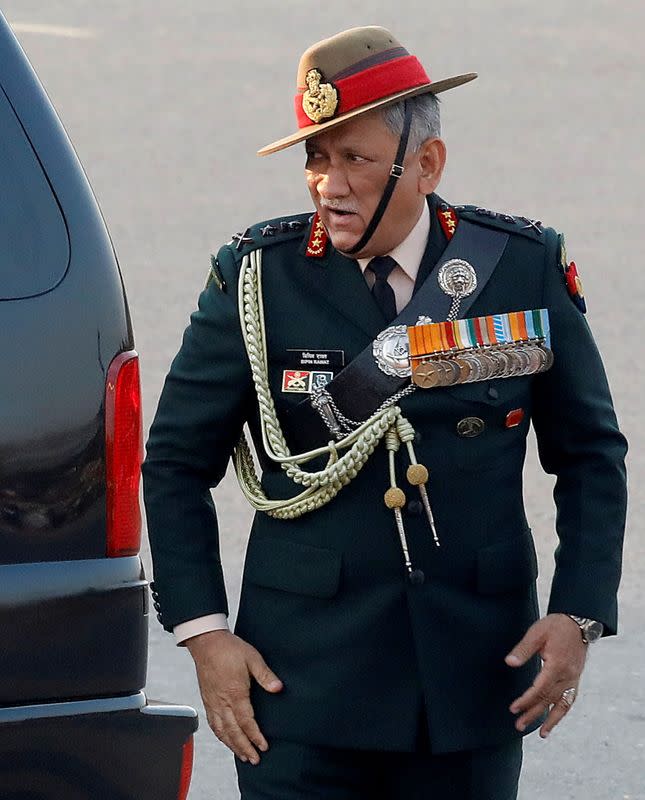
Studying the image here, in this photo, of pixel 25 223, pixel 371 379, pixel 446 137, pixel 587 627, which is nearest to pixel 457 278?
pixel 371 379

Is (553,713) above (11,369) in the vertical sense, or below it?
below

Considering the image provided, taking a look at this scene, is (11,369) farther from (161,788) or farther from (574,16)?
(574,16)

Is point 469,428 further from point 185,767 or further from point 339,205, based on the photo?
point 185,767

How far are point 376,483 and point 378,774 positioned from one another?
1.58 feet

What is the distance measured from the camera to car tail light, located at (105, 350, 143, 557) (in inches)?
115

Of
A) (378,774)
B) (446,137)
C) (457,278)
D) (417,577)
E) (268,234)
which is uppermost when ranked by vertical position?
(446,137)

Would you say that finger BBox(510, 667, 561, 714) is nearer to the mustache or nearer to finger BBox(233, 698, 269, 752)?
finger BBox(233, 698, 269, 752)

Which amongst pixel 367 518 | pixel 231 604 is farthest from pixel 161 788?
pixel 231 604

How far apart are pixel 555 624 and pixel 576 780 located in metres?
1.81

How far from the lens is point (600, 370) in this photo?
296 cm

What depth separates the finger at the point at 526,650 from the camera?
112 inches

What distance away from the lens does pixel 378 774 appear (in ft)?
9.69

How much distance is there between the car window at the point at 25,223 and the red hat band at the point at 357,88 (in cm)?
43

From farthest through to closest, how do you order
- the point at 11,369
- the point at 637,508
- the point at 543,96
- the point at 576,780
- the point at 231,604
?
the point at 543,96 < the point at 637,508 < the point at 231,604 < the point at 576,780 < the point at 11,369
